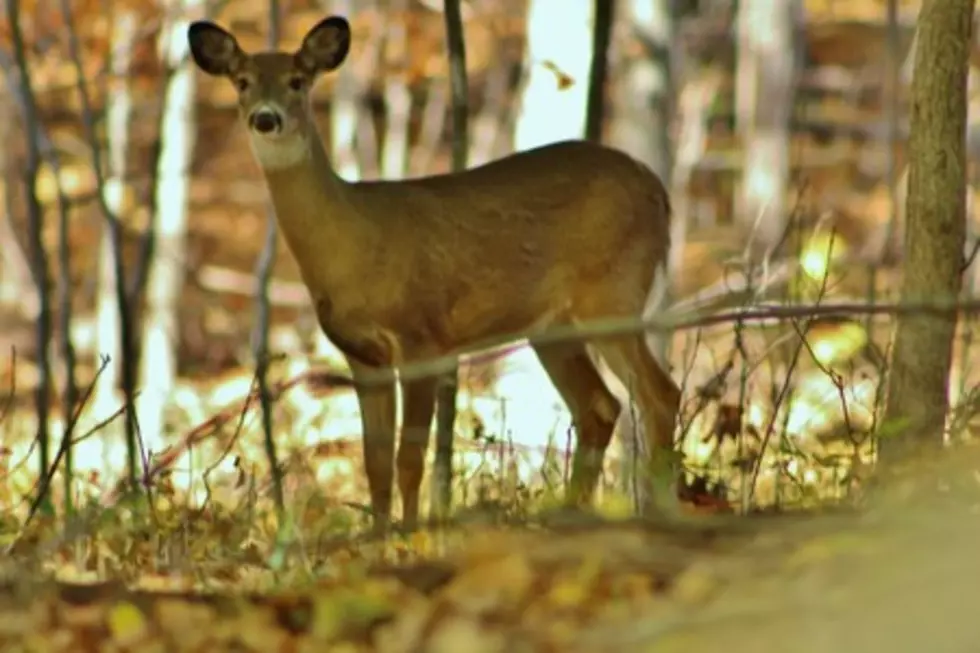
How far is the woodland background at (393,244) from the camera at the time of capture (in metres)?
6.87

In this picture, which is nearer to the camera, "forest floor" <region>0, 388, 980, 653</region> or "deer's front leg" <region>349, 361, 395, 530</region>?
"forest floor" <region>0, 388, 980, 653</region>

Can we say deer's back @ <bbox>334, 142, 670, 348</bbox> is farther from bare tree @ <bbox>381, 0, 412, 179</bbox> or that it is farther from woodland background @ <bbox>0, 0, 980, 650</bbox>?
bare tree @ <bbox>381, 0, 412, 179</bbox>

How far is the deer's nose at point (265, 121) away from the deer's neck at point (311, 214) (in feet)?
0.44

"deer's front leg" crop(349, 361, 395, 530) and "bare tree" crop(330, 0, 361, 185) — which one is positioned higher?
"bare tree" crop(330, 0, 361, 185)

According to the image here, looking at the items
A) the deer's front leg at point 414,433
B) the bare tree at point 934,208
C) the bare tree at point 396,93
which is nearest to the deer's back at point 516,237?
the deer's front leg at point 414,433

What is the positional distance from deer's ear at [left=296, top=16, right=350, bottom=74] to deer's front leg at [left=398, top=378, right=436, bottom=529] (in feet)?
4.04

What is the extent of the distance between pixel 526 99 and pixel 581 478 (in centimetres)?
389

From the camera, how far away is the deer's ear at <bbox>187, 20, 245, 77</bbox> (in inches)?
318

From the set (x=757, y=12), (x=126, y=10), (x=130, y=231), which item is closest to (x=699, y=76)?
(x=757, y=12)

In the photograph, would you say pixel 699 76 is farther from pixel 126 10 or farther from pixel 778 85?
pixel 126 10

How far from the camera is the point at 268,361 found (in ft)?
20.2

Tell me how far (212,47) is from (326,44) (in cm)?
42

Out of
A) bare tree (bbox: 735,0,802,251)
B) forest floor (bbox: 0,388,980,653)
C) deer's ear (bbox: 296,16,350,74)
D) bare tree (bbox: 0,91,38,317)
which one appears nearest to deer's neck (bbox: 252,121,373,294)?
deer's ear (bbox: 296,16,350,74)

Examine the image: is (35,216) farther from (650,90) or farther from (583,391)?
(650,90)
